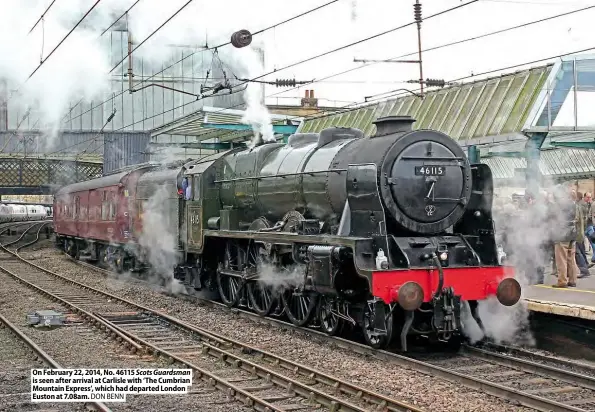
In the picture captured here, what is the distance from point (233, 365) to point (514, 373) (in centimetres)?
305

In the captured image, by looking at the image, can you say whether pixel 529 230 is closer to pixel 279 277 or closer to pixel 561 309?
pixel 561 309

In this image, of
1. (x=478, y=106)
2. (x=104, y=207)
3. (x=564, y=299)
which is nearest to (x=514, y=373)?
(x=564, y=299)

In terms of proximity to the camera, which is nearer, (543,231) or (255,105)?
(543,231)

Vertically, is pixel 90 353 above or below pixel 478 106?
below

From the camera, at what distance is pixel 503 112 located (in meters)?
14.4

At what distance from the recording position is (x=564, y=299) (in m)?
10.1

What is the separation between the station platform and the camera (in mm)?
9078

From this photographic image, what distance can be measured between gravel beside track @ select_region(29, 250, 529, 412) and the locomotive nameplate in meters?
2.29

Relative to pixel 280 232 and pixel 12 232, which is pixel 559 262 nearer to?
pixel 280 232

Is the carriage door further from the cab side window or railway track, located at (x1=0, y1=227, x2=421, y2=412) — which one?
railway track, located at (x1=0, y1=227, x2=421, y2=412)

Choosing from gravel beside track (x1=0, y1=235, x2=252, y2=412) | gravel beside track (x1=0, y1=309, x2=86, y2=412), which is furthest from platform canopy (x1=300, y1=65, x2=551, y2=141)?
gravel beside track (x1=0, y1=309, x2=86, y2=412)

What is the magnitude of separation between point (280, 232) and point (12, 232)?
3432 centimetres

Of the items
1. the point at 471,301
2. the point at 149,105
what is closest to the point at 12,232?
the point at 149,105

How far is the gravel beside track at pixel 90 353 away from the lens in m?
6.92
